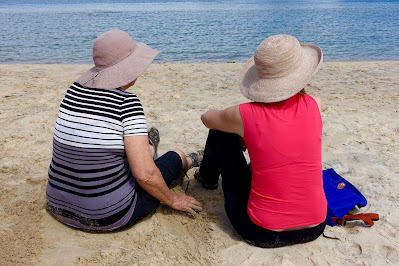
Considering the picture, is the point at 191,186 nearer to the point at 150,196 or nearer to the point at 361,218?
the point at 150,196

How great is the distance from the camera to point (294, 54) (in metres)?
2.20

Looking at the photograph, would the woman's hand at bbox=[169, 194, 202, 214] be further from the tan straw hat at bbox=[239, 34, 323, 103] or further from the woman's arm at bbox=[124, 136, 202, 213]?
the tan straw hat at bbox=[239, 34, 323, 103]

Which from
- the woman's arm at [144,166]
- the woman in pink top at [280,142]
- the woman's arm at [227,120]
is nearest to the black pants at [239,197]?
the woman in pink top at [280,142]

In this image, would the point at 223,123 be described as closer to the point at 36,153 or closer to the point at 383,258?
the point at 383,258

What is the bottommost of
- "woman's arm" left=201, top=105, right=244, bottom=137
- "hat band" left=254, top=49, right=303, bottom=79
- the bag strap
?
the bag strap

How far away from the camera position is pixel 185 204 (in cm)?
286

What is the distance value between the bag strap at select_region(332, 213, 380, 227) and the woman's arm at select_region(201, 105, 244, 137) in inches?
44.3

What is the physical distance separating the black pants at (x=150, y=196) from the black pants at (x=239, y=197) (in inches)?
13.4

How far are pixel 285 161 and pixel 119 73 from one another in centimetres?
117

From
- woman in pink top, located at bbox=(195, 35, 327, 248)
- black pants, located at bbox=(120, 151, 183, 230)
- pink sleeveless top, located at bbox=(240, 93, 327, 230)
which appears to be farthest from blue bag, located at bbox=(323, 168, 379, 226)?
black pants, located at bbox=(120, 151, 183, 230)

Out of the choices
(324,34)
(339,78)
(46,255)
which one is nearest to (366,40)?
(324,34)

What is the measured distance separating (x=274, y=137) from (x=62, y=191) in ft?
4.70

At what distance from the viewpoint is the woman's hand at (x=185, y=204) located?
2796 mm

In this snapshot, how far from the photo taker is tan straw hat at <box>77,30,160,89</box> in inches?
91.3
